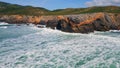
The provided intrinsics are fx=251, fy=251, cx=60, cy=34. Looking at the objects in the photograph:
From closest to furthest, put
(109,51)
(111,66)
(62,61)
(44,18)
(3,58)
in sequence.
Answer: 1. (111,66)
2. (62,61)
3. (3,58)
4. (109,51)
5. (44,18)

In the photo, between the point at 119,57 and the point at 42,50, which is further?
the point at 42,50

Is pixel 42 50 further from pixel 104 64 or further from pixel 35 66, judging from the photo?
pixel 104 64

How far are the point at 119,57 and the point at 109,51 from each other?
3125 millimetres

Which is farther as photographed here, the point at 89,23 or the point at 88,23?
the point at 89,23

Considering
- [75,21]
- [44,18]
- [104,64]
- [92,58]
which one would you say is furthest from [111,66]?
[44,18]

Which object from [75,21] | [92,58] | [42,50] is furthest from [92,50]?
[75,21]

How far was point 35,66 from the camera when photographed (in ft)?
66.8

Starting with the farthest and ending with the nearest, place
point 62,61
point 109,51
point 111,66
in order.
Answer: point 109,51 → point 62,61 → point 111,66

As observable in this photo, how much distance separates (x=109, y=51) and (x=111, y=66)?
6010 millimetres

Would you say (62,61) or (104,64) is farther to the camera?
(62,61)

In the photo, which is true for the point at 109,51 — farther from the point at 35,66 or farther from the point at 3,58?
the point at 3,58

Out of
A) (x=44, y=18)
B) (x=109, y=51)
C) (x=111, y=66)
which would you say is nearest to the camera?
(x=111, y=66)

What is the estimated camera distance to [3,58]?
77.9ft

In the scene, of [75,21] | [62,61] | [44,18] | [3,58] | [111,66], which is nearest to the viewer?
[111,66]
